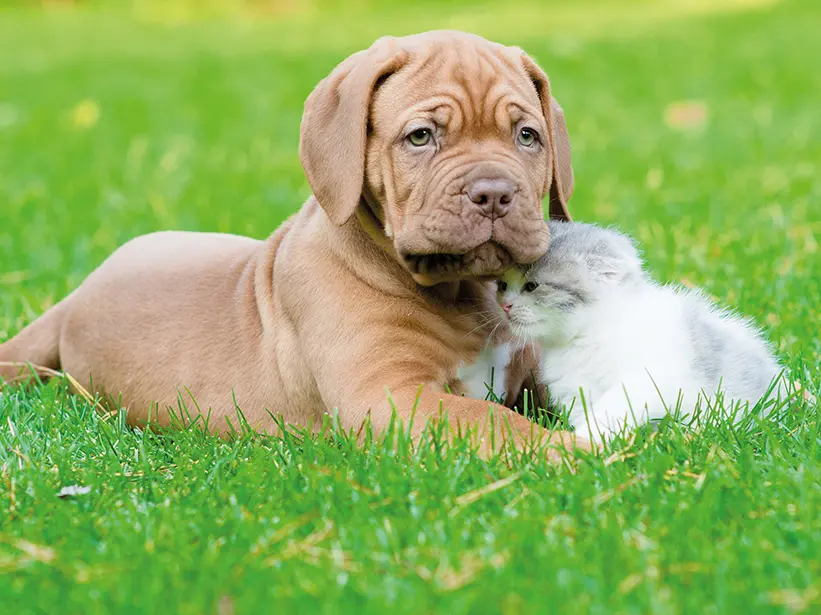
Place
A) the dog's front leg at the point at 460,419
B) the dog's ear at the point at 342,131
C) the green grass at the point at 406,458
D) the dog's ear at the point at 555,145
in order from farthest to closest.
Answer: the dog's ear at the point at 555,145 → the dog's ear at the point at 342,131 → the dog's front leg at the point at 460,419 → the green grass at the point at 406,458

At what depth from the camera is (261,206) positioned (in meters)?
8.20

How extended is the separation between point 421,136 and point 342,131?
0.29 meters

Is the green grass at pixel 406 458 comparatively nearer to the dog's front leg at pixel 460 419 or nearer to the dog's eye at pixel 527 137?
the dog's front leg at pixel 460 419

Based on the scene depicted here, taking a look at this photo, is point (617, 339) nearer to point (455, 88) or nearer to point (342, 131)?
point (455, 88)

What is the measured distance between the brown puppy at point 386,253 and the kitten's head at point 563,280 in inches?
7.5

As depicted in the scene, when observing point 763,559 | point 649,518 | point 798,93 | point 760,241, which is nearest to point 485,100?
point 649,518

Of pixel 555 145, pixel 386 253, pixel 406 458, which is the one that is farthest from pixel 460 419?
pixel 555 145

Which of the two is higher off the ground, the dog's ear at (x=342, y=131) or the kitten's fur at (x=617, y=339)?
the dog's ear at (x=342, y=131)

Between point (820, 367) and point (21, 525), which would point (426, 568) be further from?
point (820, 367)

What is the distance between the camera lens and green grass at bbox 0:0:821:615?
276cm

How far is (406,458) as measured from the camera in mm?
3590

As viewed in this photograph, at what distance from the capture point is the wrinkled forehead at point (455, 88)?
4.05m

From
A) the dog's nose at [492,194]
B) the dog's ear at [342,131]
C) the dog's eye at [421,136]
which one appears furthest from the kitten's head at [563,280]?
the dog's ear at [342,131]

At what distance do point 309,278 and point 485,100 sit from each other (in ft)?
3.06
